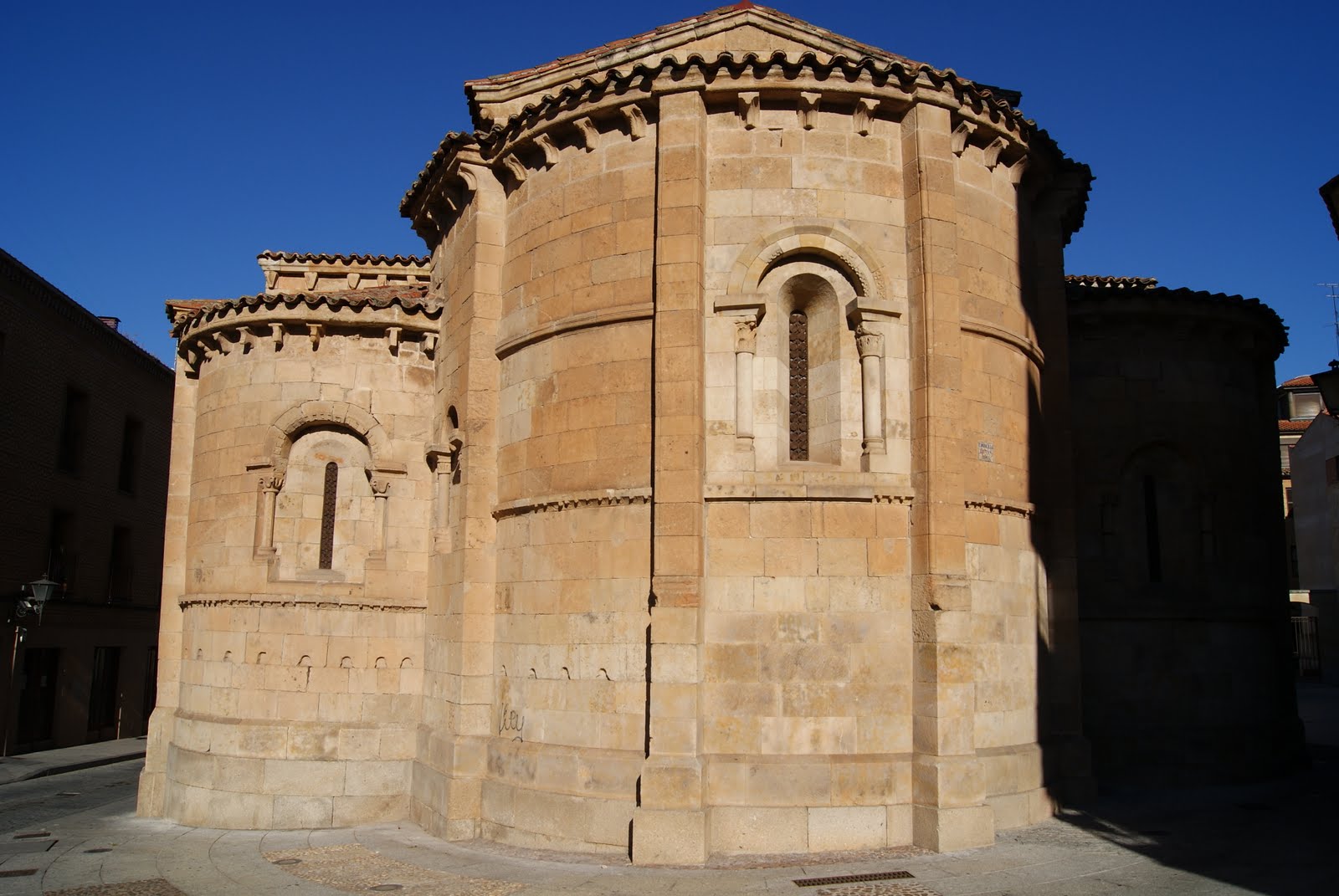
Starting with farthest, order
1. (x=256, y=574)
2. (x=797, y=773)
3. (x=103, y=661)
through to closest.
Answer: (x=103, y=661) < (x=256, y=574) < (x=797, y=773)

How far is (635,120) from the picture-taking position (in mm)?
13227

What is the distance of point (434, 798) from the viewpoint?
13.9 m

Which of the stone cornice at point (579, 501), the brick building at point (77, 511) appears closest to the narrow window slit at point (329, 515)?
the stone cornice at point (579, 501)

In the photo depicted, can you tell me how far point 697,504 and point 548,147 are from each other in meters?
5.52

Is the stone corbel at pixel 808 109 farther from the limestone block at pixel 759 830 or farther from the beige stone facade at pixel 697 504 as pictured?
the limestone block at pixel 759 830

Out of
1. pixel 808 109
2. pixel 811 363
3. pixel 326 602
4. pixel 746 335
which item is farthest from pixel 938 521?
pixel 326 602

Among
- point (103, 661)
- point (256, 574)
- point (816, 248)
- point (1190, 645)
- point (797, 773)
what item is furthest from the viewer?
point (103, 661)

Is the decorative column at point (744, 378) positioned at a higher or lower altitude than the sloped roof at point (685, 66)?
lower

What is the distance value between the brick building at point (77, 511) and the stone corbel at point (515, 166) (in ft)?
50.6

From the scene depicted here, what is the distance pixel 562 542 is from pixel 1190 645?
11.1 m

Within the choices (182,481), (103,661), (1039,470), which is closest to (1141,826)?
(1039,470)

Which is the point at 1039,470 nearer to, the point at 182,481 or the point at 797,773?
the point at 797,773

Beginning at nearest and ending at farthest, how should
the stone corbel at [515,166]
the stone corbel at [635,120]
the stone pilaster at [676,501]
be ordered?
the stone pilaster at [676,501]
the stone corbel at [635,120]
the stone corbel at [515,166]

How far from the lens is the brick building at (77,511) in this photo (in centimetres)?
2414
